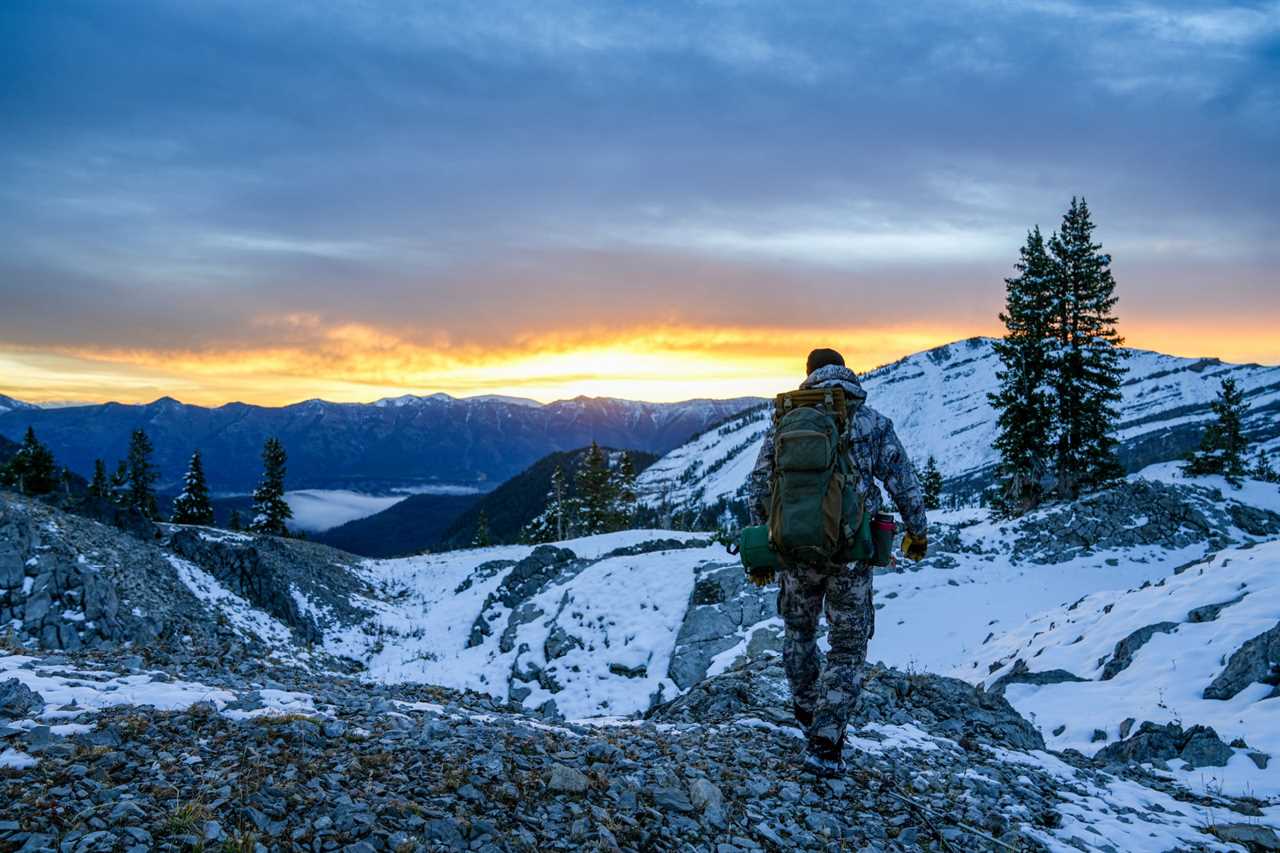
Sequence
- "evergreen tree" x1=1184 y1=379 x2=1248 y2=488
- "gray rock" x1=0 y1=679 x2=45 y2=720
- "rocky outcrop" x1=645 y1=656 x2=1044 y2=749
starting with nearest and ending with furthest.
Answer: "gray rock" x1=0 y1=679 x2=45 y2=720 < "rocky outcrop" x1=645 y1=656 x2=1044 y2=749 < "evergreen tree" x1=1184 y1=379 x2=1248 y2=488

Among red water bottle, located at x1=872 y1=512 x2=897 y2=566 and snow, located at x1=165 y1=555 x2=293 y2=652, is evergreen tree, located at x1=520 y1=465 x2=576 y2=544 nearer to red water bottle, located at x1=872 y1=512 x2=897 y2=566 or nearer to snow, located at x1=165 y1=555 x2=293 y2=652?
snow, located at x1=165 y1=555 x2=293 y2=652

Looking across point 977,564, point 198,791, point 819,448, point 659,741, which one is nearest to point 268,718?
point 198,791

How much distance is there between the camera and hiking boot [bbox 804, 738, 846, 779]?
6320 mm

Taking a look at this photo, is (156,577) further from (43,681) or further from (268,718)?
(268,718)

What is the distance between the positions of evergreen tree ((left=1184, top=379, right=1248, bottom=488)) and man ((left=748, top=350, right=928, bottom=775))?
29.5 m

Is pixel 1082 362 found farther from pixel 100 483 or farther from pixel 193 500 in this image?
pixel 100 483

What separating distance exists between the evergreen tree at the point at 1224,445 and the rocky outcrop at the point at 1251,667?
22.3 meters

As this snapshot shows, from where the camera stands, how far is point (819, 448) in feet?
19.2

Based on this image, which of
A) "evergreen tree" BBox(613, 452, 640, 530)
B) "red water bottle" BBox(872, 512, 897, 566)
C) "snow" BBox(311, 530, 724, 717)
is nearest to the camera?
"red water bottle" BBox(872, 512, 897, 566)

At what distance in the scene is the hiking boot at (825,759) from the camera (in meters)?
6.32

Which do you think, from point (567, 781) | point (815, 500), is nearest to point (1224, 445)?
point (815, 500)

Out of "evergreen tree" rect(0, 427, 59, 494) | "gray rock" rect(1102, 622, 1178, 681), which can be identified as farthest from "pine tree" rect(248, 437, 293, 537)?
"gray rock" rect(1102, 622, 1178, 681)

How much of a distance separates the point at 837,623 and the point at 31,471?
72.7 m

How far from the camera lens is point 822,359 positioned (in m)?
6.79
